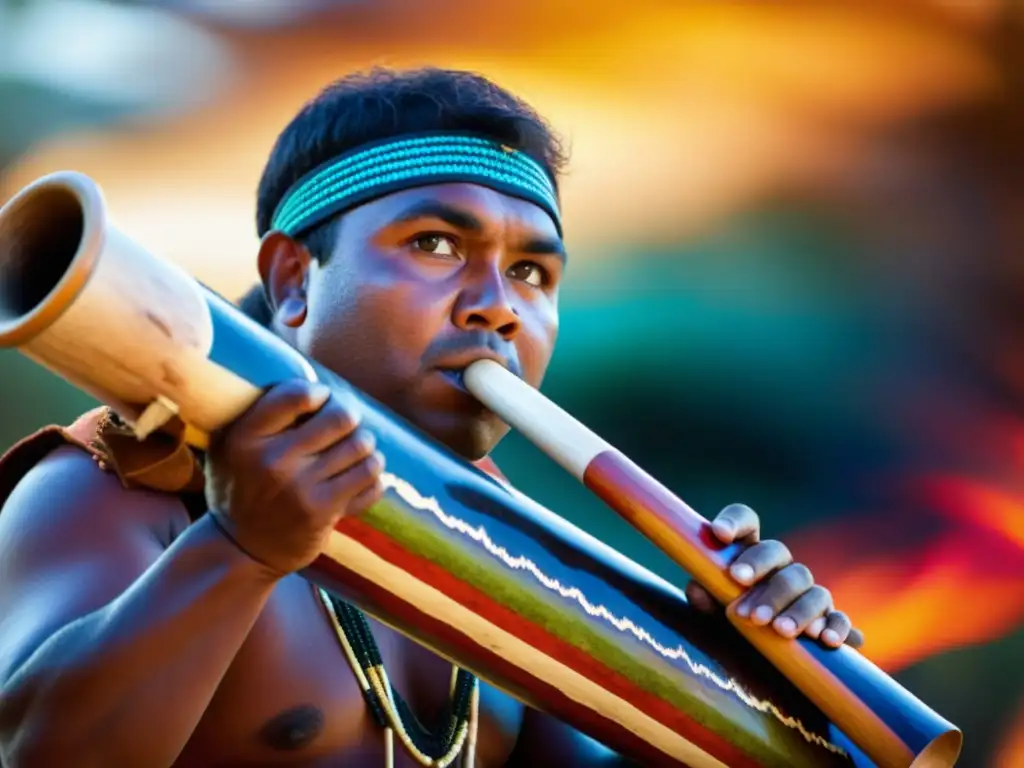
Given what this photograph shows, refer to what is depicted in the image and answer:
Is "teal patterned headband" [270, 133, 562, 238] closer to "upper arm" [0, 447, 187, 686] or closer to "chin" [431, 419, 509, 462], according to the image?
"chin" [431, 419, 509, 462]

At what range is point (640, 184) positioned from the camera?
3.51 m

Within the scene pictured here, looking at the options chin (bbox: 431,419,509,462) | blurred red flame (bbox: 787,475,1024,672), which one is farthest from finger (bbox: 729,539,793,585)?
blurred red flame (bbox: 787,475,1024,672)

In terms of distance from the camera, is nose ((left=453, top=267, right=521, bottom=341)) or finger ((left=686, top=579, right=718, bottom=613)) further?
nose ((left=453, top=267, right=521, bottom=341))

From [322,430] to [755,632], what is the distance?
0.54 meters

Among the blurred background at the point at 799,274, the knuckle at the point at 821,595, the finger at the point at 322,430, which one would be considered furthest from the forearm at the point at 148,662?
the blurred background at the point at 799,274

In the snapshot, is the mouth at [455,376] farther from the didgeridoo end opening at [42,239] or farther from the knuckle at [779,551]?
the didgeridoo end opening at [42,239]

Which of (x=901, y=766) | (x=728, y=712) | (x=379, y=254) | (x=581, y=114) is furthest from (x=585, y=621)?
(x=581, y=114)

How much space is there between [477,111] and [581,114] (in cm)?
178

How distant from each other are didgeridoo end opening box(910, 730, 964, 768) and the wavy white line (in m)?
0.08

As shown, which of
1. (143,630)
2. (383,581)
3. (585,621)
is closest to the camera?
(143,630)

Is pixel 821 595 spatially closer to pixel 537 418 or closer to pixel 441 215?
pixel 537 418

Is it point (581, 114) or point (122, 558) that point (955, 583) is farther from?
point (122, 558)

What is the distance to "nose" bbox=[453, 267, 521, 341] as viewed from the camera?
1466 mm

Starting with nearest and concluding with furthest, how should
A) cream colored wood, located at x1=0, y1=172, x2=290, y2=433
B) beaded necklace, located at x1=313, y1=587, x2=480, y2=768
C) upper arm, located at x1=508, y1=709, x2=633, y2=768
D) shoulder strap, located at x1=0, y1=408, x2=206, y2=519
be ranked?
1. cream colored wood, located at x1=0, y1=172, x2=290, y2=433
2. shoulder strap, located at x1=0, y1=408, x2=206, y2=519
3. beaded necklace, located at x1=313, y1=587, x2=480, y2=768
4. upper arm, located at x1=508, y1=709, x2=633, y2=768
